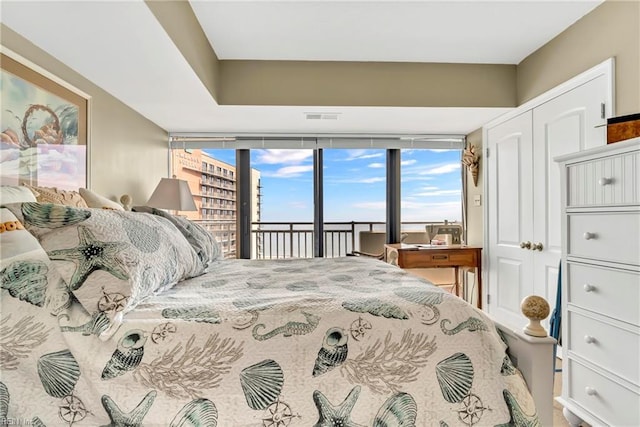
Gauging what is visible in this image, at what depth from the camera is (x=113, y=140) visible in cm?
260

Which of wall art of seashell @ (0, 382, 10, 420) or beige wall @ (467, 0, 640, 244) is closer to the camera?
wall art of seashell @ (0, 382, 10, 420)

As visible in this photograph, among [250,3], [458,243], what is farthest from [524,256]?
[250,3]

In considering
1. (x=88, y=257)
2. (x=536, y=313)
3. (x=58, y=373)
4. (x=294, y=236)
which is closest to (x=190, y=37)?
(x=88, y=257)

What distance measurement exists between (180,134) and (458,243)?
3497 mm

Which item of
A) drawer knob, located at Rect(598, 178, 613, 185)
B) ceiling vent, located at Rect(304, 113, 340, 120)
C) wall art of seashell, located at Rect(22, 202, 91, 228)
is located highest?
ceiling vent, located at Rect(304, 113, 340, 120)

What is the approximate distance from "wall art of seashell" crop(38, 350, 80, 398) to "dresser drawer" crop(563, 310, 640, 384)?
2.04m

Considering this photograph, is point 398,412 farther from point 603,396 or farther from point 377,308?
point 603,396

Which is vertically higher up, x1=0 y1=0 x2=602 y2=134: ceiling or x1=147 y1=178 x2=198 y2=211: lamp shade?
x1=0 y1=0 x2=602 y2=134: ceiling

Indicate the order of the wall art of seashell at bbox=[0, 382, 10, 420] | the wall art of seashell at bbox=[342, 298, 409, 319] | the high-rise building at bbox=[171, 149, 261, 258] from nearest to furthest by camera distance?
the wall art of seashell at bbox=[0, 382, 10, 420]
the wall art of seashell at bbox=[342, 298, 409, 319]
the high-rise building at bbox=[171, 149, 261, 258]

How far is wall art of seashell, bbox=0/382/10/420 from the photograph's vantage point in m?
0.88

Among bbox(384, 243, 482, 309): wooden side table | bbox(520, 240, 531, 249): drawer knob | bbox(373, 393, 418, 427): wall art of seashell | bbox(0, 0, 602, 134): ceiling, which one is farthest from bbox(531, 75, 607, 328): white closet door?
bbox(373, 393, 418, 427): wall art of seashell

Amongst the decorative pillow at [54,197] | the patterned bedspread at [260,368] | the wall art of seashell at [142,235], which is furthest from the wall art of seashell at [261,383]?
the decorative pillow at [54,197]

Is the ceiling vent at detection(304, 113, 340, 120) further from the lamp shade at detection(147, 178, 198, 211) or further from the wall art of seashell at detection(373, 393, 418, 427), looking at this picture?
the wall art of seashell at detection(373, 393, 418, 427)

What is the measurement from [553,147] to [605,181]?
133 centimetres
